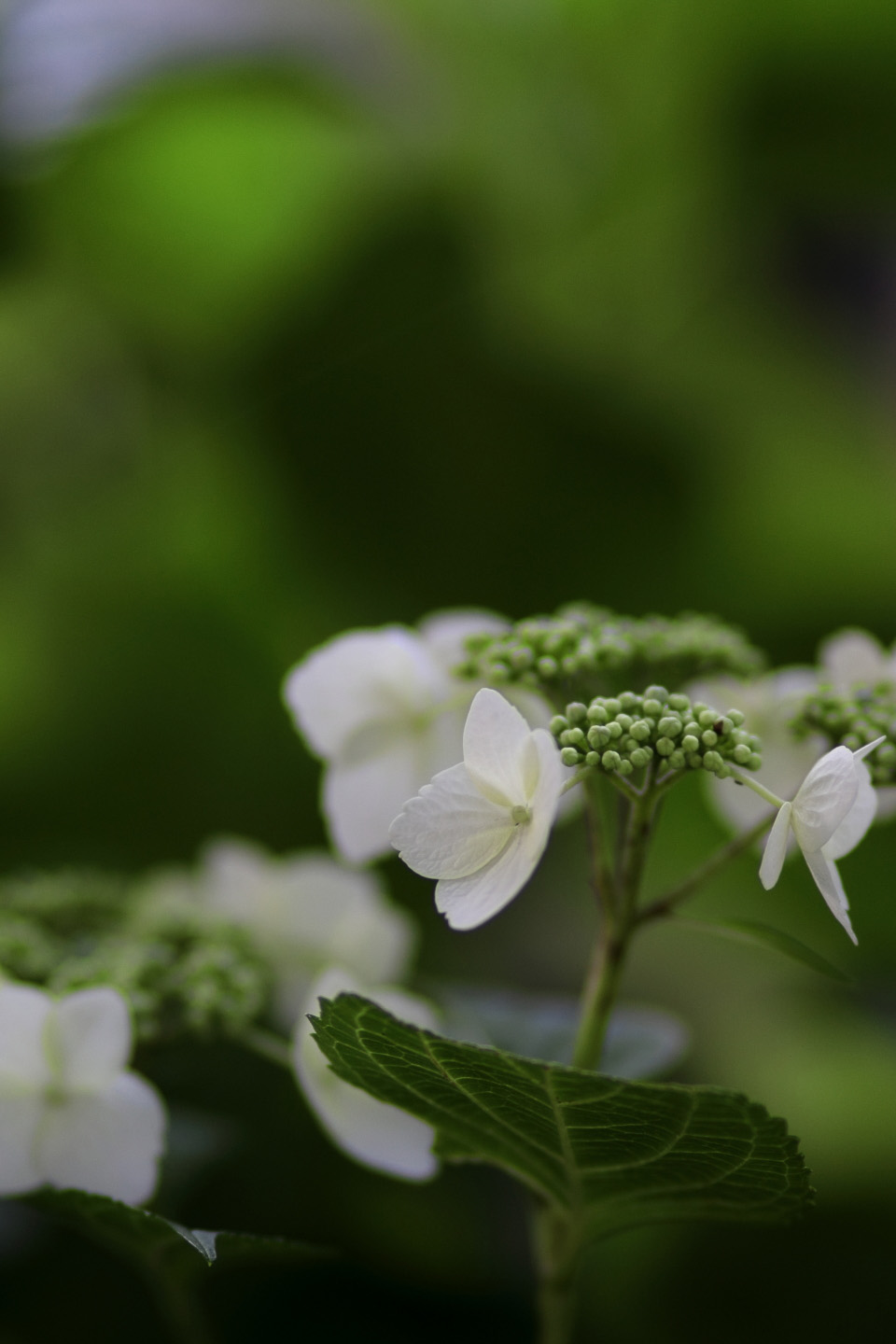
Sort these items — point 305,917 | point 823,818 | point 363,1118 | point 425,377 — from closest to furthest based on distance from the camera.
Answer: point 823,818 → point 363,1118 → point 305,917 → point 425,377

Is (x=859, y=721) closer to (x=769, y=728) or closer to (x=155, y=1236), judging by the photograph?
(x=769, y=728)

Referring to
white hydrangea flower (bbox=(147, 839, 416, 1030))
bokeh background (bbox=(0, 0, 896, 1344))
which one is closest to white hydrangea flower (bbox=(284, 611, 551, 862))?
white hydrangea flower (bbox=(147, 839, 416, 1030))

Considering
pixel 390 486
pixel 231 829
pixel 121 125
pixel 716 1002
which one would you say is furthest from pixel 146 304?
pixel 716 1002

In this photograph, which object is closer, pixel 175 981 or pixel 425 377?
pixel 175 981

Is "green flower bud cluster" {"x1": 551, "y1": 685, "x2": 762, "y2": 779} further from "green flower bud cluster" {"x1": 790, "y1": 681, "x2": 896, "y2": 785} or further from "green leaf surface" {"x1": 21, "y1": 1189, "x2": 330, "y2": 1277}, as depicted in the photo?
"green leaf surface" {"x1": 21, "y1": 1189, "x2": 330, "y2": 1277}

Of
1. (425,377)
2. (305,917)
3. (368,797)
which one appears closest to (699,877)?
(368,797)

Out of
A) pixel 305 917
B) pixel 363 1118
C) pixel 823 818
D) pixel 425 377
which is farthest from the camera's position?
pixel 425 377

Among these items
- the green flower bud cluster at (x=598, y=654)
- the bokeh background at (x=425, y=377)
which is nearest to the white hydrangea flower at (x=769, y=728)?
the green flower bud cluster at (x=598, y=654)

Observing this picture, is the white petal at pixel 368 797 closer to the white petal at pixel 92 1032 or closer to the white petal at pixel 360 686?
the white petal at pixel 360 686
